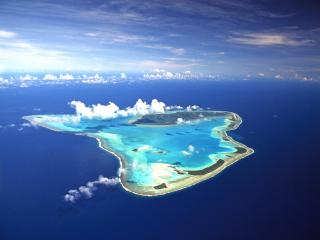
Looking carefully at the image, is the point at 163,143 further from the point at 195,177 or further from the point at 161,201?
the point at 161,201

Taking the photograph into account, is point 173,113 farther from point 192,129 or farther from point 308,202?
point 308,202

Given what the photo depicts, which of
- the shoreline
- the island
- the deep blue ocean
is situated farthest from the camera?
the island

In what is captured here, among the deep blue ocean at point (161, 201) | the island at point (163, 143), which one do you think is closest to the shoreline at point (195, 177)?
the island at point (163, 143)

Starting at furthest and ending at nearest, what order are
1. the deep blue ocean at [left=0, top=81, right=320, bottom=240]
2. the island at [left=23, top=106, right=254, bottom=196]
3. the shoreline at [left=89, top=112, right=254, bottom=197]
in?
the island at [left=23, top=106, right=254, bottom=196] < the shoreline at [left=89, top=112, right=254, bottom=197] < the deep blue ocean at [left=0, top=81, right=320, bottom=240]

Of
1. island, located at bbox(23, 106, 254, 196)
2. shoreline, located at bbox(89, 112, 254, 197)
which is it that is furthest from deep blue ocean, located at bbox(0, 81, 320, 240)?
island, located at bbox(23, 106, 254, 196)

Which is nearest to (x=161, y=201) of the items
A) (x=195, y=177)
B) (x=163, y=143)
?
(x=195, y=177)

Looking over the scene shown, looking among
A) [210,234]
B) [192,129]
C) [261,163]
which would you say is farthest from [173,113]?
[210,234]

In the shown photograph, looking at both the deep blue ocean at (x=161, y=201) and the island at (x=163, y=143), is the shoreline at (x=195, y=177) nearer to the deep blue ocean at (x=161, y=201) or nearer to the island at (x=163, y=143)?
the island at (x=163, y=143)

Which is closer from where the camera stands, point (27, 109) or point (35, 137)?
point (35, 137)

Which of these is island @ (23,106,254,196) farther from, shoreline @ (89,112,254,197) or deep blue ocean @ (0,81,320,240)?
deep blue ocean @ (0,81,320,240)
